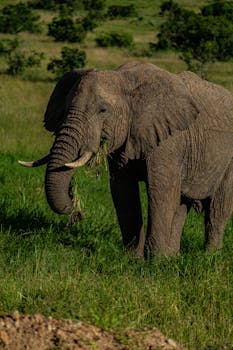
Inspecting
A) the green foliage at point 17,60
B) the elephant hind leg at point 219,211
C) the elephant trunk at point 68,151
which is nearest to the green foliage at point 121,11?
the green foliage at point 17,60

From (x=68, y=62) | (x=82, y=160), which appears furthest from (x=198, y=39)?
(x=82, y=160)

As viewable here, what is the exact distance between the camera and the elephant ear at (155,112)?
7453mm

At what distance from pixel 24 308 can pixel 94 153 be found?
201 cm

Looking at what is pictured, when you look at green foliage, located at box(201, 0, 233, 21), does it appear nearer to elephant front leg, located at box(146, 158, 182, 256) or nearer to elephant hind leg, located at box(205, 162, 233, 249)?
elephant hind leg, located at box(205, 162, 233, 249)

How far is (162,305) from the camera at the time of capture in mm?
6145

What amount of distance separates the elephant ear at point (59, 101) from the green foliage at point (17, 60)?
818 inches

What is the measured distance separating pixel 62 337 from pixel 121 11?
48.3m

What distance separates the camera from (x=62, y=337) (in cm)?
479

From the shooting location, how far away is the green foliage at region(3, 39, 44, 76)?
29.0 m

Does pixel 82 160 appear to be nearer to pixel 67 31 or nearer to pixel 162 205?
pixel 162 205

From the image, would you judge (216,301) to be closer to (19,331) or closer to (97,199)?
(19,331)

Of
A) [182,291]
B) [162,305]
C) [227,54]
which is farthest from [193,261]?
[227,54]

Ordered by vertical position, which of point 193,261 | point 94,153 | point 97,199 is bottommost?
point 97,199

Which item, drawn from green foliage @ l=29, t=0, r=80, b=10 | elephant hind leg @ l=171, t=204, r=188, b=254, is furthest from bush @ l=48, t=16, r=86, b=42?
elephant hind leg @ l=171, t=204, r=188, b=254
